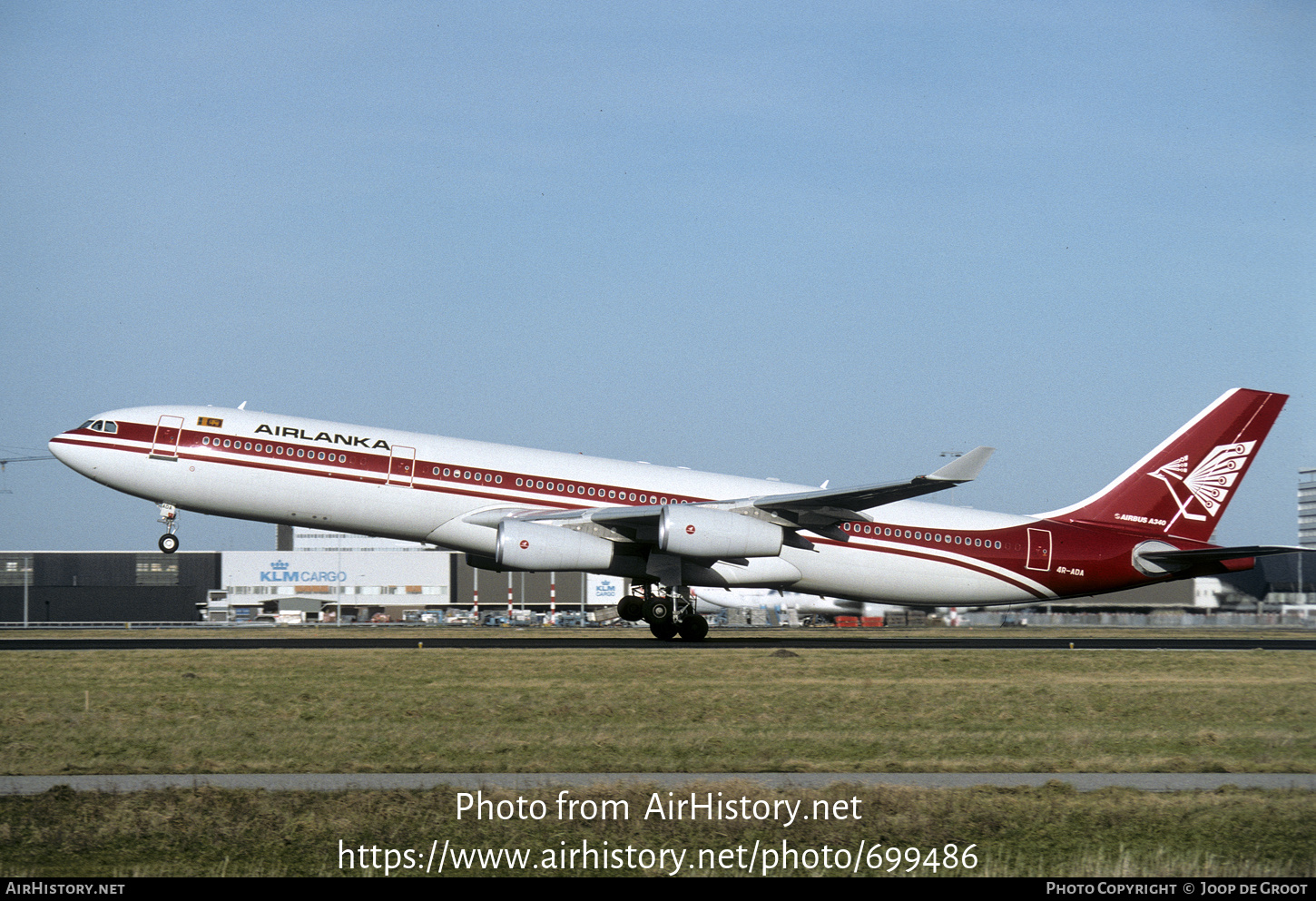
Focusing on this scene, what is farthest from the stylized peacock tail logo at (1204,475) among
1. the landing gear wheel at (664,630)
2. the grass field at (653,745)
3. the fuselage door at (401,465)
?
the fuselage door at (401,465)

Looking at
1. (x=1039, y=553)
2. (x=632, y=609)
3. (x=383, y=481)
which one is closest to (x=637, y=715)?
(x=383, y=481)

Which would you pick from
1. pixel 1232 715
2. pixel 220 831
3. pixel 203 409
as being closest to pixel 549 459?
pixel 203 409

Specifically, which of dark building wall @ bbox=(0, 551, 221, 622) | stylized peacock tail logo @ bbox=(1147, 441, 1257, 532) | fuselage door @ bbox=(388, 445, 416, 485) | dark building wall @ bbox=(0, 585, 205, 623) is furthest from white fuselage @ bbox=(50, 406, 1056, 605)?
dark building wall @ bbox=(0, 551, 221, 622)

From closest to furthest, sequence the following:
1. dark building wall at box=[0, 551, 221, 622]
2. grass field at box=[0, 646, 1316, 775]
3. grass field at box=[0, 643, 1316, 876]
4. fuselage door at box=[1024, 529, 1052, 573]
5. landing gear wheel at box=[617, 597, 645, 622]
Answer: grass field at box=[0, 643, 1316, 876], grass field at box=[0, 646, 1316, 775], landing gear wheel at box=[617, 597, 645, 622], fuselage door at box=[1024, 529, 1052, 573], dark building wall at box=[0, 551, 221, 622]

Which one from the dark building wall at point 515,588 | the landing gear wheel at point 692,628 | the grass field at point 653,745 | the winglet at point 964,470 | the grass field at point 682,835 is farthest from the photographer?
the dark building wall at point 515,588

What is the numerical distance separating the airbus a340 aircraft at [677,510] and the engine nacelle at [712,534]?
0.04 meters

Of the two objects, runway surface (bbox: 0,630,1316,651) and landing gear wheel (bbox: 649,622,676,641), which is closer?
runway surface (bbox: 0,630,1316,651)

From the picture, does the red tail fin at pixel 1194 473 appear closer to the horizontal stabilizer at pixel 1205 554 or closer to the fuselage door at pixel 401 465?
the horizontal stabilizer at pixel 1205 554

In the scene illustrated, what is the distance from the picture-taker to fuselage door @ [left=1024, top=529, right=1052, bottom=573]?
36.6 meters

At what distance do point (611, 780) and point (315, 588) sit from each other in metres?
88.7

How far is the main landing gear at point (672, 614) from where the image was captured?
33719 millimetres

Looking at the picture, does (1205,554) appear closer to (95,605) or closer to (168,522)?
(168,522)

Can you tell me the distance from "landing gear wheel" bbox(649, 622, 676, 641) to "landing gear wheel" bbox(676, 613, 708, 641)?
0.57ft

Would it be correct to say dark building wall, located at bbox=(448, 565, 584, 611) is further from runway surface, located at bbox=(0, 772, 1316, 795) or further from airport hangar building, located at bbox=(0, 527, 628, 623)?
runway surface, located at bbox=(0, 772, 1316, 795)
